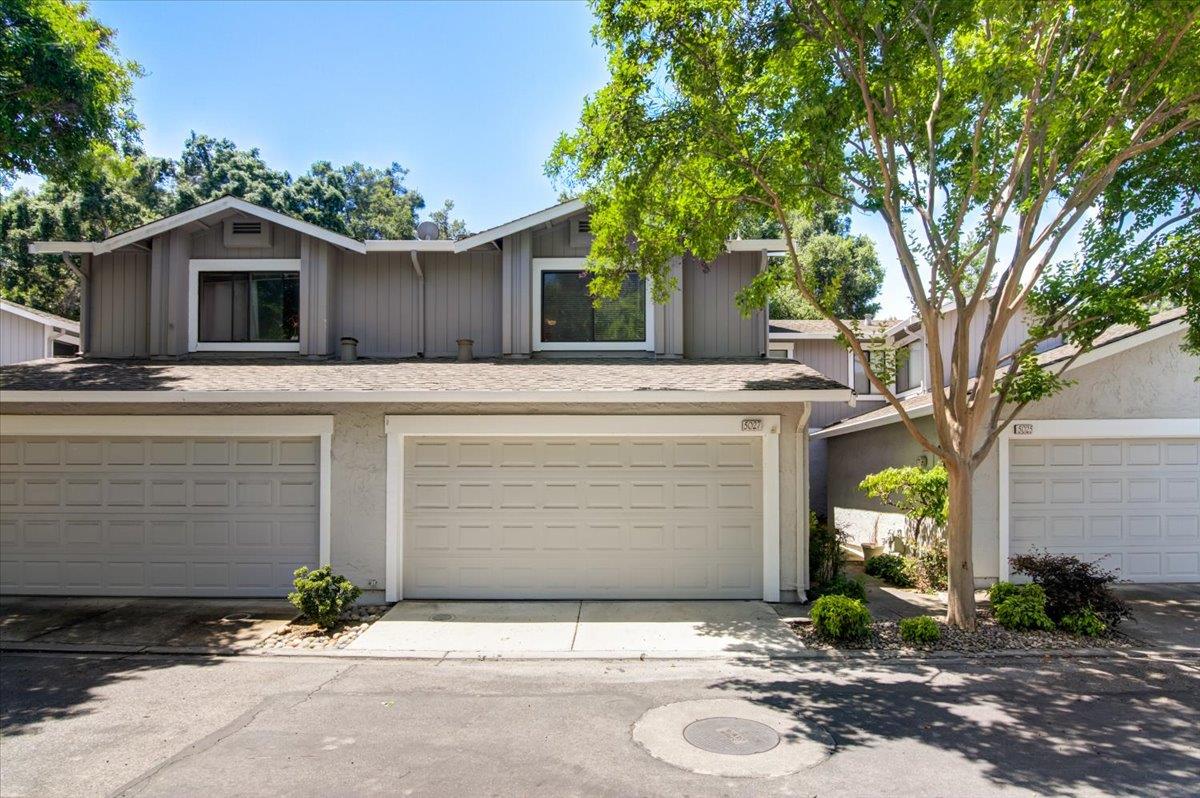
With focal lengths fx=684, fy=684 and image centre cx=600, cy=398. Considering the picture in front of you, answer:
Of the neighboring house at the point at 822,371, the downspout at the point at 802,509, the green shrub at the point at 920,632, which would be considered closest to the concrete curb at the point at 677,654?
the green shrub at the point at 920,632

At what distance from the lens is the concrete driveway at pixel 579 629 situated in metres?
7.56

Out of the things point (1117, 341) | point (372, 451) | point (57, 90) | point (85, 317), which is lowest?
point (372, 451)

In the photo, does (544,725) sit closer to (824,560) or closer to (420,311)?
(824,560)

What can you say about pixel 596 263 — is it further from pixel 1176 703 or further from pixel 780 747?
pixel 1176 703

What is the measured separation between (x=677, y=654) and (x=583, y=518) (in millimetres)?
2689

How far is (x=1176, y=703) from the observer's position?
6020 mm

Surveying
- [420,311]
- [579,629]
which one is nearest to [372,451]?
[420,311]

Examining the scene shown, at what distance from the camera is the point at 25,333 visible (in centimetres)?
1703

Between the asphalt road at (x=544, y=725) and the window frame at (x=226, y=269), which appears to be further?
the window frame at (x=226, y=269)

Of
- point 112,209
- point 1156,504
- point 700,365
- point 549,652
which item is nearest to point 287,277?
point 700,365

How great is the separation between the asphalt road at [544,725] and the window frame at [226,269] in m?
5.95

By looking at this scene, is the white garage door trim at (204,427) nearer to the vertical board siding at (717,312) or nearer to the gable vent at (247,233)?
the gable vent at (247,233)

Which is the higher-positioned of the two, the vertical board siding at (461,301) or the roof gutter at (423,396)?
the vertical board siding at (461,301)

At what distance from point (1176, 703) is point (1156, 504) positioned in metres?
5.77
